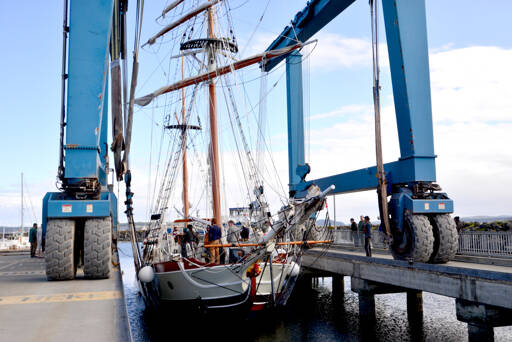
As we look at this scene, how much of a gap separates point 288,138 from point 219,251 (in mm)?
13004

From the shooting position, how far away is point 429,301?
20203mm

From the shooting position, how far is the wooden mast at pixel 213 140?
19.0 metres

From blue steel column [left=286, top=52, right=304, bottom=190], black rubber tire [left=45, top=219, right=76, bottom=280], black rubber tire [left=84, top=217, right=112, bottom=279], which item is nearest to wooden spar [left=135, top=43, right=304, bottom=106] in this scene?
blue steel column [left=286, top=52, right=304, bottom=190]

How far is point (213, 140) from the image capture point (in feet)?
70.2

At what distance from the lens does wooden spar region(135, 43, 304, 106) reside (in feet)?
77.5

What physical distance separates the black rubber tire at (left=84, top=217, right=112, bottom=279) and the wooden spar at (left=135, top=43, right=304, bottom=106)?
1314cm

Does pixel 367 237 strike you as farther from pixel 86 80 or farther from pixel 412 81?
pixel 86 80

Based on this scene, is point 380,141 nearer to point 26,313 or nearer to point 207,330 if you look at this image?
point 207,330

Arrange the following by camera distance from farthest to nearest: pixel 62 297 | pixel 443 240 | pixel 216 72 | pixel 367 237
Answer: pixel 216 72 → pixel 367 237 → pixel 443 240 → pixel 62 297

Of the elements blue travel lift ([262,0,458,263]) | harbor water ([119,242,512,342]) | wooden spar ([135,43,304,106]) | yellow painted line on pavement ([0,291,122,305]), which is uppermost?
wooden spar ([135,43,304,106])

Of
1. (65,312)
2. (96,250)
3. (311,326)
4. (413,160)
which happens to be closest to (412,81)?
(413,160)

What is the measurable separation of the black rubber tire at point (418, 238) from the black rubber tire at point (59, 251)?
10.2 meters

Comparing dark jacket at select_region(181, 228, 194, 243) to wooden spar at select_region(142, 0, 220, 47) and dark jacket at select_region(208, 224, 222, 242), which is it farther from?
wooden spar at select_region(142, 0, 220, 47)

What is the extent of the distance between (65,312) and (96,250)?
4089 mm
